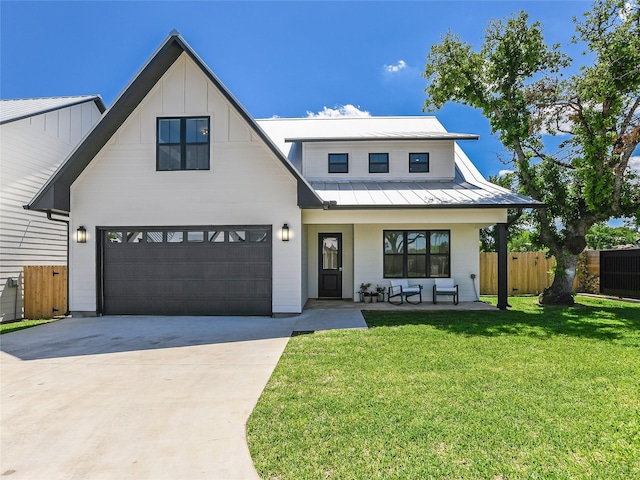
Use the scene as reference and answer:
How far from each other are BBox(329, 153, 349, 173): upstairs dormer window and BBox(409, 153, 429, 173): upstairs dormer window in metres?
2.25

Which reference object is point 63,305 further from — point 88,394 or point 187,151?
point 88,394

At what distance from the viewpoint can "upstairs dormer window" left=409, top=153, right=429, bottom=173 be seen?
510 inches

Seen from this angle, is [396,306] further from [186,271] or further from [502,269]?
[186,271]

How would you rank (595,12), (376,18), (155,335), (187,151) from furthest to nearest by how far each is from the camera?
(376,18)
(595,12)
(187,151)
(155,335)

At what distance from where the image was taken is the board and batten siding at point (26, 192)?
10492 mm

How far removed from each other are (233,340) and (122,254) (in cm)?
491

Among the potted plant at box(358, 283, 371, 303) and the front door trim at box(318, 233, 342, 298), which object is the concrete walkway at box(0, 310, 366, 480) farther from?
the front door trim at box(318, 233, 342, 298)

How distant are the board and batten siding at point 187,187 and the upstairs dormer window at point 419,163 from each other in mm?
5270

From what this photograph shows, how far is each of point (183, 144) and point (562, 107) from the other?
1108 centimetres

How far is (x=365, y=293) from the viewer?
11.8 meters

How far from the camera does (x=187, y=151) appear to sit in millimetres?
9898

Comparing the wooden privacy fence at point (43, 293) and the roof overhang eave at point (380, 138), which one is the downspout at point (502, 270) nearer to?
the roof overhang eave at point (380, 138)

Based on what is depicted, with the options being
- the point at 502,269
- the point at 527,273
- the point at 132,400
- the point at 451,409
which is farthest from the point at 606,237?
the point at 132,400

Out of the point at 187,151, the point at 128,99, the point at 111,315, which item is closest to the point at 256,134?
the point at 187,151
